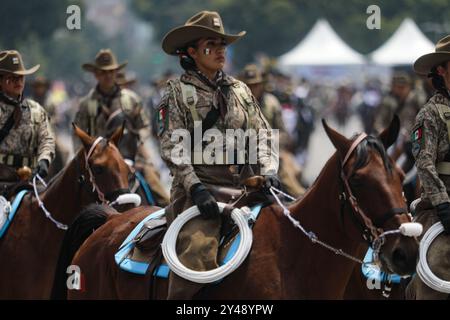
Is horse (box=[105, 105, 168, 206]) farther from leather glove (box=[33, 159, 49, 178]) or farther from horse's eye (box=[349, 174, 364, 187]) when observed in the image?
horse's eye (box=[349, 174, 364, 187])

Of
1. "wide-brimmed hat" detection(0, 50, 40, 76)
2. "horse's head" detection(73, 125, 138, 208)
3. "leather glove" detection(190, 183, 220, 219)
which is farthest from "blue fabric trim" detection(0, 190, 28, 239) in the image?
"leather glove" detection(190, 183, 220, 219)

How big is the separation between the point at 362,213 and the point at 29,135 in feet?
16.3

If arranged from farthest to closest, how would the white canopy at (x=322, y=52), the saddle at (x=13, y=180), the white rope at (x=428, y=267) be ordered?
the white canopy at (x=322, y=52) < the saddle at (x=13, y=180) < the white rope at (x=428, y=267)

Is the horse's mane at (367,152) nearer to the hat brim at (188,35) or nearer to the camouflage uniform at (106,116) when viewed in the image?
the hat brim at (188,35)

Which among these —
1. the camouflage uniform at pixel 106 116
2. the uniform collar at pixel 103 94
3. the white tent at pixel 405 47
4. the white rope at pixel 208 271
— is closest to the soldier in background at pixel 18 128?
the camouflage uniform at pixel 106 116

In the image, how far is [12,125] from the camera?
34.7 feet

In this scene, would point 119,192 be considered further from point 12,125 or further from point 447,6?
point 447,6

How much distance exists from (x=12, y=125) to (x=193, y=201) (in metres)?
3.85

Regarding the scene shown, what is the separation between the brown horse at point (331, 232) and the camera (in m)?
6.50

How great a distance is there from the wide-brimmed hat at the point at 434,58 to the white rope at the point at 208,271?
5.80ft

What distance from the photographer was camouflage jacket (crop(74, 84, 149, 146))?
13820mm

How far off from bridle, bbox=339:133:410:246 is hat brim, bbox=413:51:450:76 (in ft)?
4.08
